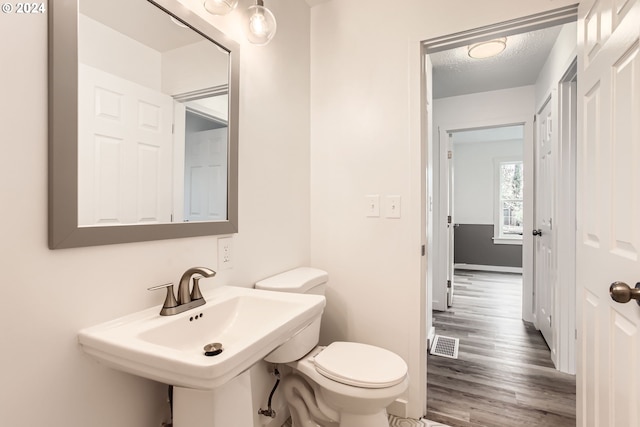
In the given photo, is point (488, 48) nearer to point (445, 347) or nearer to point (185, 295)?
point (445, 347)

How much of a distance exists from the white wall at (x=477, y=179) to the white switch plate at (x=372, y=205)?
459 cm

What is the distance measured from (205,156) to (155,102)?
27 centimetres

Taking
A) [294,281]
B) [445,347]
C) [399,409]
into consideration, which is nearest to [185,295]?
[294,281]

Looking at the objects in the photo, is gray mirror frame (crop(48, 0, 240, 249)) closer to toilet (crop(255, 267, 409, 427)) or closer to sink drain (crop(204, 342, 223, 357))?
sink drain (crop(204, 342, 223, 357))

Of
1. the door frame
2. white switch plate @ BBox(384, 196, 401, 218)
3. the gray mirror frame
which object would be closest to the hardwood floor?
the door frame

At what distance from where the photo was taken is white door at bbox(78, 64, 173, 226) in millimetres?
877

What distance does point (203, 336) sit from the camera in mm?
1080

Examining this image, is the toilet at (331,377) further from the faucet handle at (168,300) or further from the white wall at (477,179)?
the white wall at (477,179)

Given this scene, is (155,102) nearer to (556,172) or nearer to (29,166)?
(29,166)

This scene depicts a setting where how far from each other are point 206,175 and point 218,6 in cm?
66

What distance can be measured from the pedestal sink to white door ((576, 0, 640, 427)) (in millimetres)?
927

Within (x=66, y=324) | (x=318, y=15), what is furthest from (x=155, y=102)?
(x=318, y=15)

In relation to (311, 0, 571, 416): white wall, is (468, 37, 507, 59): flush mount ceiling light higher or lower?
higher

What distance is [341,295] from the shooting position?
192 cm
